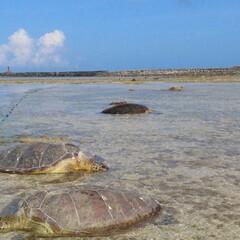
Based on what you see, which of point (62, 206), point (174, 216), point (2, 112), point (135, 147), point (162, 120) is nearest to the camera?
point (62, 206)

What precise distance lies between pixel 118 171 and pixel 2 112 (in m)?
14.8

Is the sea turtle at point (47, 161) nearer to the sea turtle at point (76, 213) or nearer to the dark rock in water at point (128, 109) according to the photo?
the sea turtle at point (76, 213)

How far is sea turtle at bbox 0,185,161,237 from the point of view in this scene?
6.08 metres

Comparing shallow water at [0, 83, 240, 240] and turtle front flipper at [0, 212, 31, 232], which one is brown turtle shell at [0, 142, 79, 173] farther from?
turtle front flipper at [0, 212, 31, 232]

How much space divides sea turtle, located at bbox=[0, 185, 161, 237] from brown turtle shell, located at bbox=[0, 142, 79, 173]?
2916 millimetres

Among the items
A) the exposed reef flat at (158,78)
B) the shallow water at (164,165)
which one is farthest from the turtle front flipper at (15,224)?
the exposed reef flat at (158,78)

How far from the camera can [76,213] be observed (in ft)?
20.3

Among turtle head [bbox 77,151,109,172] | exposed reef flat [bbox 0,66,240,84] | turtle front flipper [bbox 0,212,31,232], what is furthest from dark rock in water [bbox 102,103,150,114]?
exposed reef flat [bbox 0,66,240,84]

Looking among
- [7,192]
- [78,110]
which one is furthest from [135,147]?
[78,110]

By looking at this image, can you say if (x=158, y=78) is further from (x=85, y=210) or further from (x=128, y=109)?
(x=85, y=210)

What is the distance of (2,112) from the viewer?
23.0 metres

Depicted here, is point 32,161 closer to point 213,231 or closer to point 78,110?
point 213,231

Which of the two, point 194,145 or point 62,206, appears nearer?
point 62,206

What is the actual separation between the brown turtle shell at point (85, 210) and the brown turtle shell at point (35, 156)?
2.90 meters
